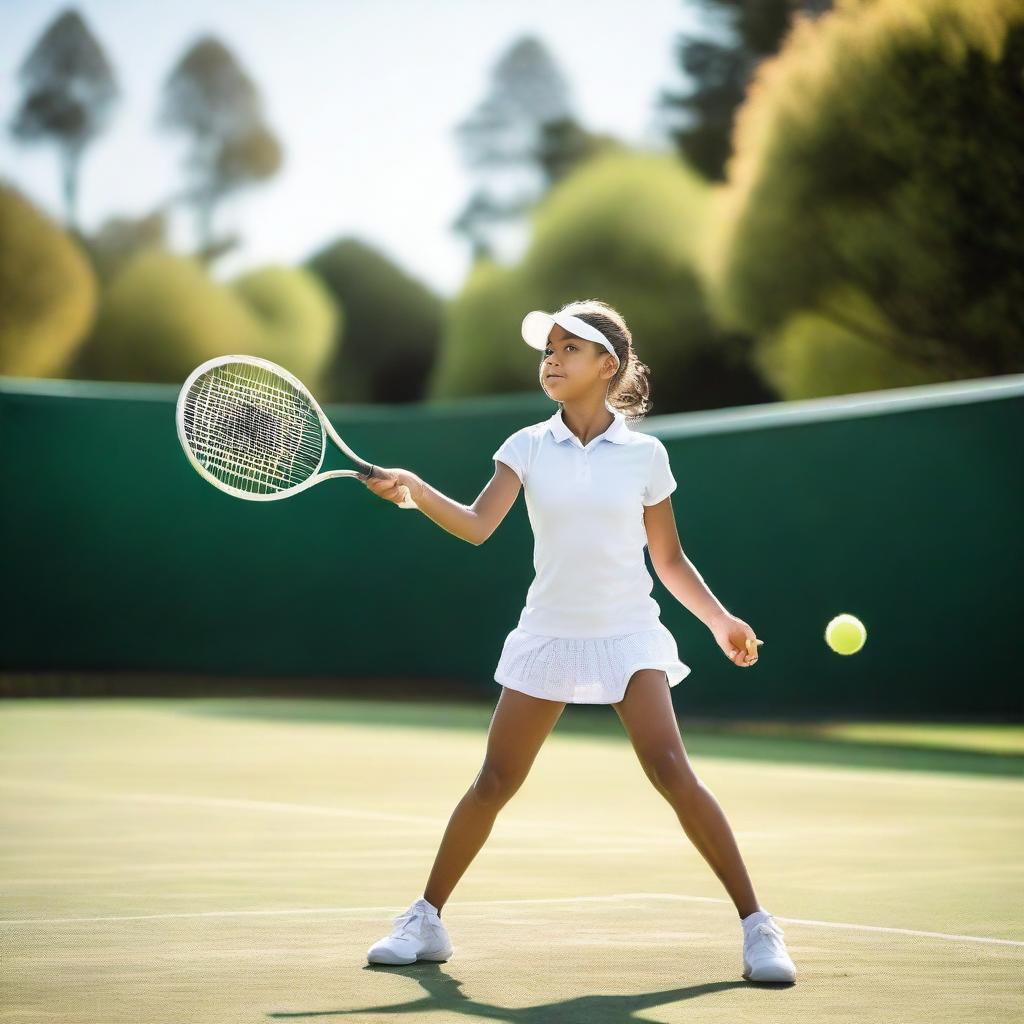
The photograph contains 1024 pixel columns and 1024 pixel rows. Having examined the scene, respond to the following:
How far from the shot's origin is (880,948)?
4.67 meters

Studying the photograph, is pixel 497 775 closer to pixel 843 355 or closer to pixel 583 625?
pixel 583 625

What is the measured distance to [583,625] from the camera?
4.31 metres

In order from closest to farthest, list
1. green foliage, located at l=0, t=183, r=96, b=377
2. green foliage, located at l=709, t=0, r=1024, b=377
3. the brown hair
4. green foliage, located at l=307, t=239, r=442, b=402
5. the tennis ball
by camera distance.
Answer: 1. the brown hair
2. the tennis ball
3. green foliage, located at l=709, t=0, r=1024, b=377
4. green foliage, located at l=0, t=183, r=96, b=377
5. green foliage, located at l=307, t=239, r=442, b=402

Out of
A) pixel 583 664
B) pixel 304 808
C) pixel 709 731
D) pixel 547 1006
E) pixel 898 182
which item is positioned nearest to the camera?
pixel 547 1006

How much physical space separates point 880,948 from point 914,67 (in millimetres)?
20263

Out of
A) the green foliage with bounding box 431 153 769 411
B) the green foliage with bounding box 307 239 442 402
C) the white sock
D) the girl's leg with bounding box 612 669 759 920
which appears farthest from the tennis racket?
the green foliage with bounding box 307 239 442 402

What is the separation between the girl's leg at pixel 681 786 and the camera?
4195 millimetres

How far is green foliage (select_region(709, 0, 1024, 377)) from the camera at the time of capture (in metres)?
22.7

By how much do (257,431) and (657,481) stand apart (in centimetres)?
95

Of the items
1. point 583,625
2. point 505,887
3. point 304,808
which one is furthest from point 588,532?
point 304,808

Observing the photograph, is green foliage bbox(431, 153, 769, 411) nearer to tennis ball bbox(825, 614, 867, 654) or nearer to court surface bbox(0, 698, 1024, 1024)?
court surface bbox(0, 698, 1024, 1024)

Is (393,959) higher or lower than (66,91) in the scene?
lower

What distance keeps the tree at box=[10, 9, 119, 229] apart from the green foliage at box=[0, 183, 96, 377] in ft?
29.9

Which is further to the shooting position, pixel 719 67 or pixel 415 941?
pixel 719 67
